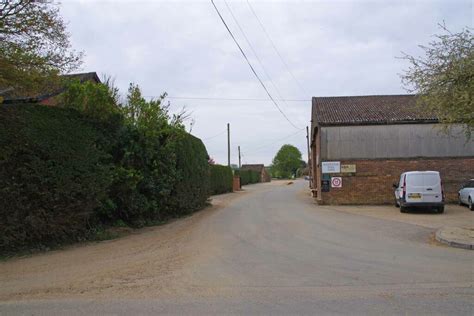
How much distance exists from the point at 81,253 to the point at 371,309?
6983 mm

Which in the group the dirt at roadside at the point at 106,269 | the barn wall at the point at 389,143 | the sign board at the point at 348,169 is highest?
the barn wall at the point at 389,143

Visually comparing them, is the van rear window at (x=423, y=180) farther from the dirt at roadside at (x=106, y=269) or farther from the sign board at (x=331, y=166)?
the dirt at roadside at (x=106, y=269)

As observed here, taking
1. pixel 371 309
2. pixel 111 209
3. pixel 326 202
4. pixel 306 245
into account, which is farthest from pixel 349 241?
pixel 326 202

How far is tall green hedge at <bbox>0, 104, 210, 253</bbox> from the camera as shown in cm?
1017

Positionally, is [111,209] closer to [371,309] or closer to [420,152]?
[371,309]

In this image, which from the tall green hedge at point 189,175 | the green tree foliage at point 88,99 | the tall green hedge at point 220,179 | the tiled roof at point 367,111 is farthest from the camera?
the tall green hedge at point 220,179

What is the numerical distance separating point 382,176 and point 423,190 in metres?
5.70

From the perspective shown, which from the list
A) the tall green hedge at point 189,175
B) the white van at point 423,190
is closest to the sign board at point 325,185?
the white van at point 423,190

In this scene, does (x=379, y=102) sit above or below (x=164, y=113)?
above

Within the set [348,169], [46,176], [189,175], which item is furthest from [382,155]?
[46,176]

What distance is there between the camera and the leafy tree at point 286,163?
138875 mm

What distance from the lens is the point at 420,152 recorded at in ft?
81.9

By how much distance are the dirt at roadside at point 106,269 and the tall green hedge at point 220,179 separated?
23.1m

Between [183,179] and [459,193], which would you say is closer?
[183,179]
